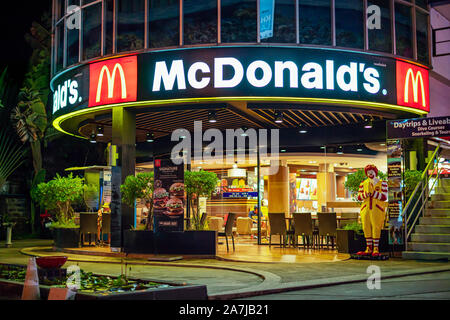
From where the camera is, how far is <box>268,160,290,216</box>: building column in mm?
20484

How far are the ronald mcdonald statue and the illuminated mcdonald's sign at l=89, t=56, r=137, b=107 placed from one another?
6.35 meters

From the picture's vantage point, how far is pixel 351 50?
15.1m

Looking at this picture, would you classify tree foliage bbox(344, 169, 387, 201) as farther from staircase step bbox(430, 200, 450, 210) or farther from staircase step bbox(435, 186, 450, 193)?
staircase step bbox(435, 186, 450, 193)

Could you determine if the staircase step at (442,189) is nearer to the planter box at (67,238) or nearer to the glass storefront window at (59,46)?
the planter box at (67,238)

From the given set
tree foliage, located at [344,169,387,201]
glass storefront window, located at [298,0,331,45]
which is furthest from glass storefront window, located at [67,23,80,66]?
tree foliage, located at [344,169,387,201]

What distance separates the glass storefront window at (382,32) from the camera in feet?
51.1

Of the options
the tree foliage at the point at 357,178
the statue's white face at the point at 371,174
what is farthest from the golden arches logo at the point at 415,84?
the statue's white face at the point at 371,174

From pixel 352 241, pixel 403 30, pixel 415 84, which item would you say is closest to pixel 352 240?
pixel 352 241

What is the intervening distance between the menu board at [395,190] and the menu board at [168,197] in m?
4.98

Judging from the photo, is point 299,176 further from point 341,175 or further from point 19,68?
point 19,68

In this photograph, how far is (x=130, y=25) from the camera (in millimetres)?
15633

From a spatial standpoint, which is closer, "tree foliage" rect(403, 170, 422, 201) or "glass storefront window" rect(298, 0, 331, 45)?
"tree foliage" rect(403, 170, 422, 201)

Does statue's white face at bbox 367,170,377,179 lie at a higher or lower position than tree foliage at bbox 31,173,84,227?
higher
